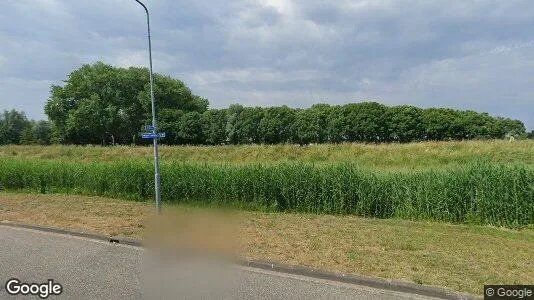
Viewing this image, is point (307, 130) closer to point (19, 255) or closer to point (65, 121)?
point (65, 121)

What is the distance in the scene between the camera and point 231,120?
62.7m

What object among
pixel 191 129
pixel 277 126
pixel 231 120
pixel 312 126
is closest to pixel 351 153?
pixel 312 126

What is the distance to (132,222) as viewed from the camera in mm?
8977

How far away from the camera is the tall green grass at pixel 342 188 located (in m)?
9.73

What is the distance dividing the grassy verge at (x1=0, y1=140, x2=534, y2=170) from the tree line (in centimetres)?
1964

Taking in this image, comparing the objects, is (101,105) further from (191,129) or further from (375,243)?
(375,243)

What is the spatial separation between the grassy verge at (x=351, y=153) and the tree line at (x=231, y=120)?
19642 millimetres

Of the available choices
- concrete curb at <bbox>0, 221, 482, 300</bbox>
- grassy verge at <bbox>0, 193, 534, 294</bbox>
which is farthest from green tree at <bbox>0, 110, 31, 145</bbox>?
concrete curb at <bbox>0, 221, 482, 300</bbox>

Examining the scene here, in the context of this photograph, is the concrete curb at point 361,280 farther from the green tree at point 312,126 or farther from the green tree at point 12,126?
the green tree at point 12,126

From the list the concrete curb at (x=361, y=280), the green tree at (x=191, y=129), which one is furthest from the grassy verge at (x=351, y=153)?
the green tree at (x=191, y=129)

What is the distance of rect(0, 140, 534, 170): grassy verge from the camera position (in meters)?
26.2

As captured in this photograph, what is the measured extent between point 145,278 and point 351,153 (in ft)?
96.9

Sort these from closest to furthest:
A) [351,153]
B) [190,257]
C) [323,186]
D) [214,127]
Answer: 1. [190,257]
2. [323,186]
3. [351,153]
4. [214,127]

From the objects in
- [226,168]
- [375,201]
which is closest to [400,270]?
[375,201]
